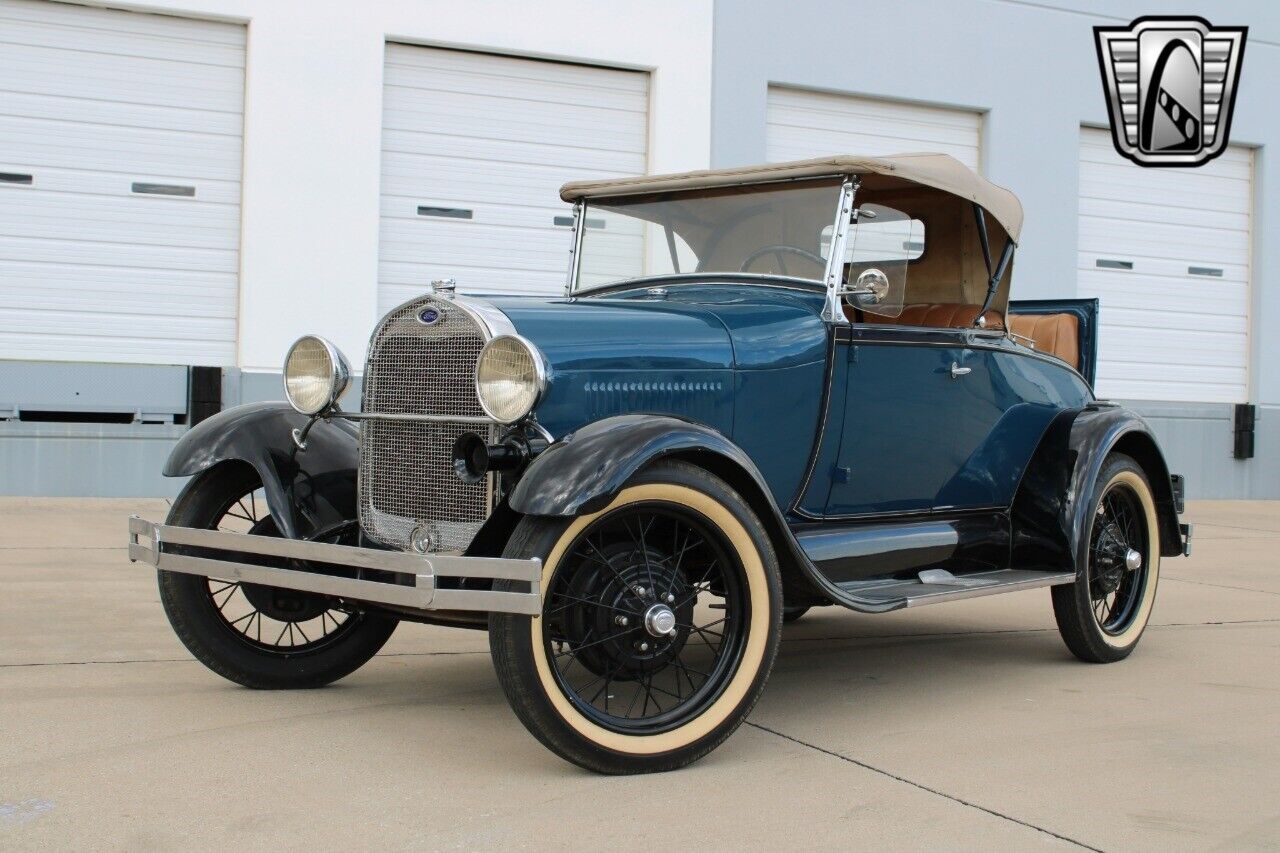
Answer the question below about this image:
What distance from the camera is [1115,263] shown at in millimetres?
13930

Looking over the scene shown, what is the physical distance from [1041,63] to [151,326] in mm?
8911

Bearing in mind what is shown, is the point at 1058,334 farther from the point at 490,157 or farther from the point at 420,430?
the point at 490,157

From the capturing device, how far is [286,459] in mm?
4238

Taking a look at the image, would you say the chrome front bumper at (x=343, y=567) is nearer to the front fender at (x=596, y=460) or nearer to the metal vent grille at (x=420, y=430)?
the front fender at (x=596, y=460)

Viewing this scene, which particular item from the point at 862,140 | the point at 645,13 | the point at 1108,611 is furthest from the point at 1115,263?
the point at 1108,611

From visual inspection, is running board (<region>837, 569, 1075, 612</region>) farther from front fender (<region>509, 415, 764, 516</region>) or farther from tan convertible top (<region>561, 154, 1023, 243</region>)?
tan convertible top (<region>561, 154, 1023, 243</region>)

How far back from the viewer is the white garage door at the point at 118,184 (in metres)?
10.2

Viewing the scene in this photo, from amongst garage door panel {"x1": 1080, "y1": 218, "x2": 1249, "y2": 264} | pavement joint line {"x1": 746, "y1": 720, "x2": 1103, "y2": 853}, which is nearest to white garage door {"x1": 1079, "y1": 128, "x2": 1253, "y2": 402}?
garage door panel {"x1": 1080, "y1": 218, "x2": 1249, "y2": 264}

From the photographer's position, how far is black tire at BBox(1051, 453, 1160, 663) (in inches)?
198

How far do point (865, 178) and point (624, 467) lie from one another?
5.93 ft

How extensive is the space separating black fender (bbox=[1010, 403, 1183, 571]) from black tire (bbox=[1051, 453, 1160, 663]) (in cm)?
7

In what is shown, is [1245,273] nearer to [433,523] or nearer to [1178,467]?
[1178,467]

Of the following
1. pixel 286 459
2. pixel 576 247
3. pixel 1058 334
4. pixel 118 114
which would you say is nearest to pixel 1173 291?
pixel 1058 334

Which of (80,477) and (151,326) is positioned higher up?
(151,326)
